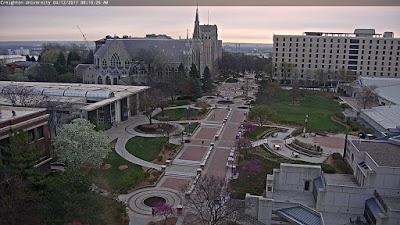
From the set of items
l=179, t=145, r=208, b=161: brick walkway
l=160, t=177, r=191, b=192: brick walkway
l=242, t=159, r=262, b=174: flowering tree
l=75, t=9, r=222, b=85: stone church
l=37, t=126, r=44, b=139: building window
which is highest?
l=75, t=9, r=222, b=85: stone church

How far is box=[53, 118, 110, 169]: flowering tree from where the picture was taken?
78.9 ft

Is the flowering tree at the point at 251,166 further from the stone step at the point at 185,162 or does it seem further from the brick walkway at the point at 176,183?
the brick walkway at the point at 176,183

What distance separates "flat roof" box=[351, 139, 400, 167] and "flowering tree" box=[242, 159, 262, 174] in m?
7.35

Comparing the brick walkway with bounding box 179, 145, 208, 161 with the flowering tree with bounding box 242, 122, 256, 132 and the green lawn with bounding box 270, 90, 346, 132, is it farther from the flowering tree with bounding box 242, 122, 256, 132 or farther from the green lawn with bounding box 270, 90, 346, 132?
the green lawn with bounding box 270, 90, 346, 132

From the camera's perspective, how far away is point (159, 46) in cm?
7531

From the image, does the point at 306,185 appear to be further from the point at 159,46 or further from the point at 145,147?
the point at 159,46

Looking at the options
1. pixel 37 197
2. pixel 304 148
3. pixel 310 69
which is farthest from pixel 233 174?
pixel 310 69

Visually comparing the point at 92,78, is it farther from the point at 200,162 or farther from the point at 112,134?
the point at 200,162

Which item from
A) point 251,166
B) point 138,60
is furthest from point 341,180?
point 138,60

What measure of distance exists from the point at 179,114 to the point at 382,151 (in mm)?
28501

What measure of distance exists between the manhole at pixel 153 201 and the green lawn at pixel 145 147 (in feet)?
23.5

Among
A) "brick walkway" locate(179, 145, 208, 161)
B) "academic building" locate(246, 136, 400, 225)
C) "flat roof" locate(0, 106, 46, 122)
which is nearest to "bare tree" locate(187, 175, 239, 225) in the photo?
"academic building" locate(246, 136, 400, 225)

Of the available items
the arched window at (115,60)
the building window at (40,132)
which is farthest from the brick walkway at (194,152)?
the arched window at (115,60)

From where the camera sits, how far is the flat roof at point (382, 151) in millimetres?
22031
